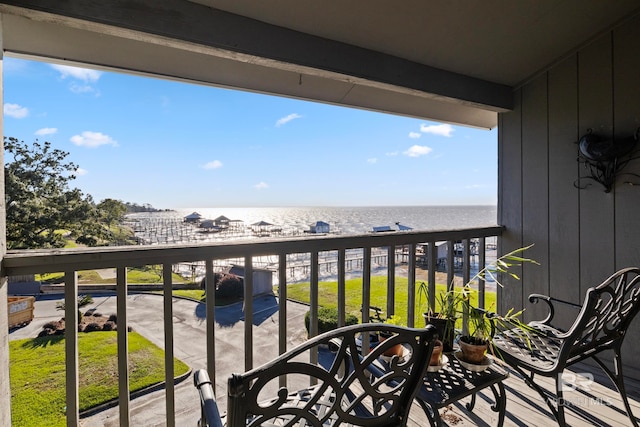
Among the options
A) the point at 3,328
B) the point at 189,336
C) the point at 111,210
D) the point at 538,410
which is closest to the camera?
the point at 3,328

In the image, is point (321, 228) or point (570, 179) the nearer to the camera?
point (570, 179)

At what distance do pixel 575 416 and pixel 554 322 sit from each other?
94cm

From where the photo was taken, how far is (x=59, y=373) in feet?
16.0

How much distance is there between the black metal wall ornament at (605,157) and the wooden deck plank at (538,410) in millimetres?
1347

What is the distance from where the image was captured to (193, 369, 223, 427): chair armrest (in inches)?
29.2

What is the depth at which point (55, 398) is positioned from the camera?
4.52 meters

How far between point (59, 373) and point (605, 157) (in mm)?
7270

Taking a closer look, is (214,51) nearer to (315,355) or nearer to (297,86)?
(297,86)

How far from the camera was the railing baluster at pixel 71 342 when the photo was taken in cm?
125

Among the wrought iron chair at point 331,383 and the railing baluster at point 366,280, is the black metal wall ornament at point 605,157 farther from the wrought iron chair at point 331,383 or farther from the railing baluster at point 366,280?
the wrought iron chair at point 331,383

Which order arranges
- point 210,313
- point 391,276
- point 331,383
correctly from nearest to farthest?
point 331,383
point 210,313
point 391,276

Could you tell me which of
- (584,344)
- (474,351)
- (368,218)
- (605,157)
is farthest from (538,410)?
(368,218)

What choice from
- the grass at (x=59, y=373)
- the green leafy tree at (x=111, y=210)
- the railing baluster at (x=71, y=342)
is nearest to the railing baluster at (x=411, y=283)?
the railing baluster at (x=71, y=342)

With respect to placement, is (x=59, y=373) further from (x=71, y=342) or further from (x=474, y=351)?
(x=474, y=351)
